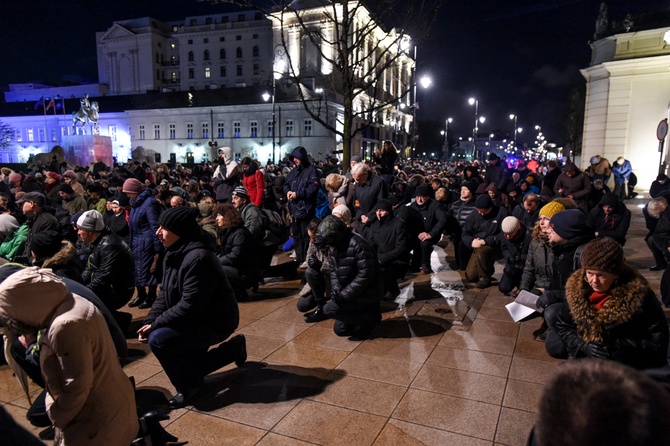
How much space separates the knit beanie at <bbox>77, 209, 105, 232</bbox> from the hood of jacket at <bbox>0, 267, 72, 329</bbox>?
3294 millimetres

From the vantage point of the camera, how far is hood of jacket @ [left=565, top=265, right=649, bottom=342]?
339cm

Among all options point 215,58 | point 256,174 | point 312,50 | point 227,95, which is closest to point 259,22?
point 215,58

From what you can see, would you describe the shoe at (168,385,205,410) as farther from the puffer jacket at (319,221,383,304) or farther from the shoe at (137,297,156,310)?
the shoe at (137,297,156,310)

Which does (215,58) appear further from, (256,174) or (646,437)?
(646,437)

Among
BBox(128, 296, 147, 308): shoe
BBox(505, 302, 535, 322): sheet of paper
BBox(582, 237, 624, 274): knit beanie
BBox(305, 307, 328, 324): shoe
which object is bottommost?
BBox(128, 296, 147, 308): shoe

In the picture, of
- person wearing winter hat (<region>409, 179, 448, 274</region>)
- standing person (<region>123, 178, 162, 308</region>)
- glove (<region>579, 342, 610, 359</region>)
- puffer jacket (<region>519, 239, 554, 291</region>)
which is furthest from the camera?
person wearing winter hat (<region>409, 179, 448, 274</region>)

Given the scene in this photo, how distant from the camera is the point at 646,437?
1.08 meters

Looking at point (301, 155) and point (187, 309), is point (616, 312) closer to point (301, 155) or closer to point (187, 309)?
point (187, 309)

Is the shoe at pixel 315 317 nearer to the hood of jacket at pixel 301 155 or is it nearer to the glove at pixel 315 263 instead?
the glove at pixel 315 263

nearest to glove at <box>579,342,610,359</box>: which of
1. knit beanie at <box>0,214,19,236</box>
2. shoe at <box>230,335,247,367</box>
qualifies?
shoe at <box>230,335,247,367</box>

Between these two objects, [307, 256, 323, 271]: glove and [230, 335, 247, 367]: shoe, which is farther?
[307, 256, 323, 271]: glove

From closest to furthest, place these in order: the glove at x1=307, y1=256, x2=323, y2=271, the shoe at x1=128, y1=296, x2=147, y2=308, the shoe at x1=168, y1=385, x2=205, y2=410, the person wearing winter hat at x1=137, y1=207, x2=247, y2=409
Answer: the person wearing winter hat at x1=137, y1=207, x2=247, y2=409 < the shoe at x1=168, y1=385, x2=205, y2=410 < the glove at x1=307, y1=256, x2=323, y2=271 < the shoe at x1=128, y1=296, x2=147, y2=308

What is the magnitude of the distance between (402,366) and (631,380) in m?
3.94

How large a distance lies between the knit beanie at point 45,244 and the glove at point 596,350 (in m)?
5.18
